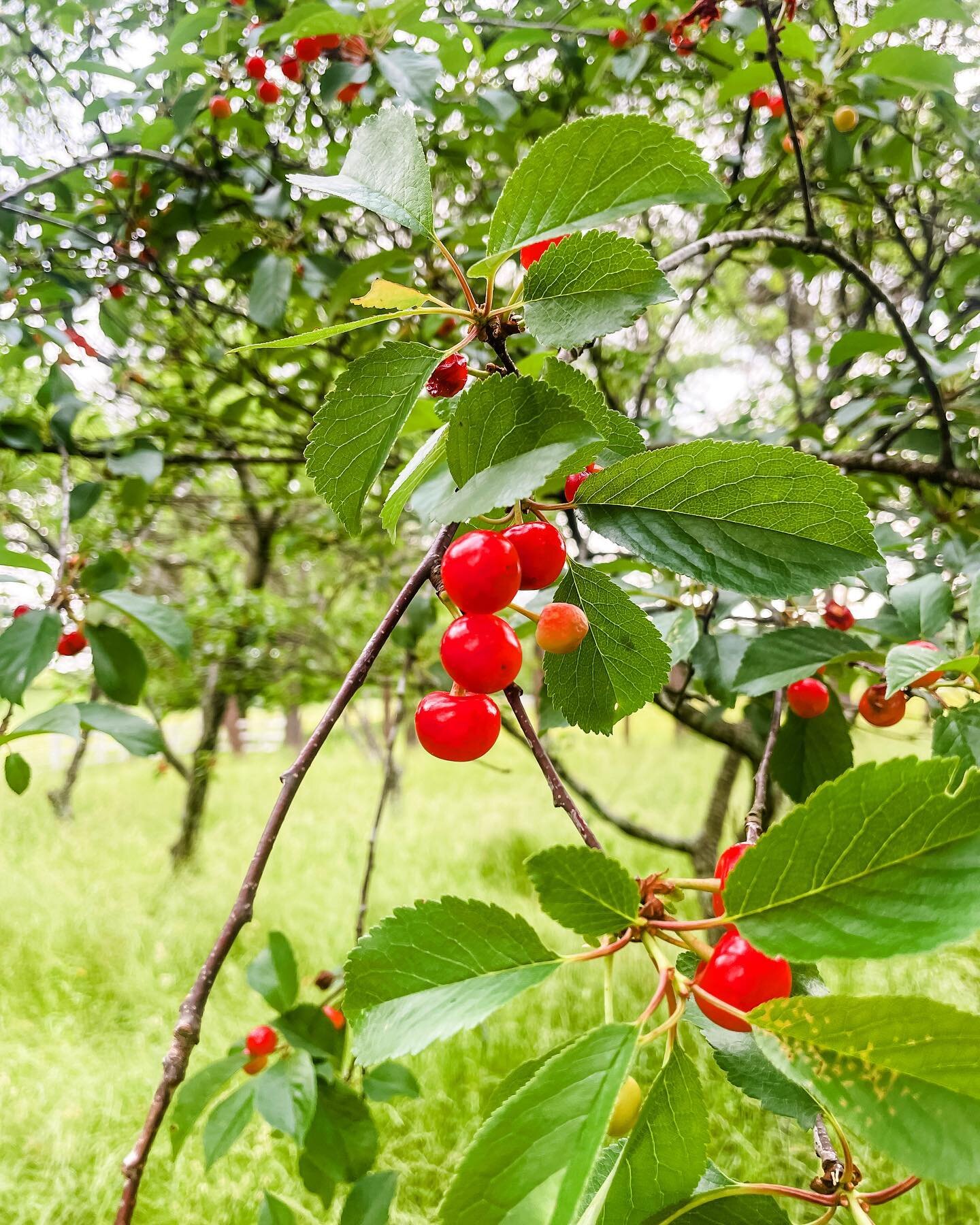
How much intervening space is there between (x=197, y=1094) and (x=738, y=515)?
3.73 ft

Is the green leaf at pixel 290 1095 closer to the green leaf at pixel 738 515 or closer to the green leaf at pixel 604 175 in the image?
the green leaf at pixel 738 515

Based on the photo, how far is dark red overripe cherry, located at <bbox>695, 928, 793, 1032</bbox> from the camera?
1.05 feet

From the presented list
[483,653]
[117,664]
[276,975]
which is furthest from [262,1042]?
[483,653]

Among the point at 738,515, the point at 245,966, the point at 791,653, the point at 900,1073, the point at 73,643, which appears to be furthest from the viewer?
the point at 245,966

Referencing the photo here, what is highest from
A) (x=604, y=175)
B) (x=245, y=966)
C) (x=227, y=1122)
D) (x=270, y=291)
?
(x=270, y=291)

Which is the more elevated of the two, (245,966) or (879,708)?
(879,708)

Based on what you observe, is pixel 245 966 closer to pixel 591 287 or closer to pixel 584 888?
pixel 584 888

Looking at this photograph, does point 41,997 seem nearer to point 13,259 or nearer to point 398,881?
point 398,881

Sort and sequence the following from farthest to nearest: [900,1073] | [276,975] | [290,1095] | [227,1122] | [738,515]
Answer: [276,975] → [227,1122] → [290,1095] → [738,515] → [900,1073]

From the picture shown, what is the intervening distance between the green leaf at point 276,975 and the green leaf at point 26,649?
0.55 metres

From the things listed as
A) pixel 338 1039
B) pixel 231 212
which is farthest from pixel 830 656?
pixel 231 212

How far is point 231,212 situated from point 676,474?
170 cm

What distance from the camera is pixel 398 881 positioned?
11.6ft

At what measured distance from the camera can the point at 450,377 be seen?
1.49 feet
